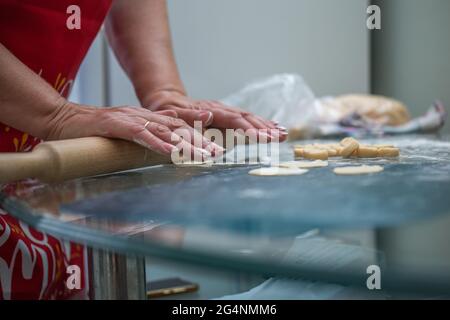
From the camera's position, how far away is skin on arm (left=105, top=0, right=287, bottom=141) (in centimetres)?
94

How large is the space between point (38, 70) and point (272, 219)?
0.64m

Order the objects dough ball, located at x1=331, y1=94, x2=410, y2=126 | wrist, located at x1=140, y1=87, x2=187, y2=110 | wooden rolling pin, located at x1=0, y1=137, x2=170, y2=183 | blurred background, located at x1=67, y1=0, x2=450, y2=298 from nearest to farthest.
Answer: wooden rolling pin, located at x1=0, y1=137, x2=170, y2=183
wrist, located at x1=140, y1=87, x2=187, y2=110
dough ball, located at x1=331, y1=94, x2=410, y2=126
blurred background, located at x1=67, y1=0, x2=450, y2=298

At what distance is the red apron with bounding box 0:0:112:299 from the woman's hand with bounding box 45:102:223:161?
0.66ft

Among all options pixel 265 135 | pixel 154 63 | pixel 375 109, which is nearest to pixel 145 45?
pixel 154 63

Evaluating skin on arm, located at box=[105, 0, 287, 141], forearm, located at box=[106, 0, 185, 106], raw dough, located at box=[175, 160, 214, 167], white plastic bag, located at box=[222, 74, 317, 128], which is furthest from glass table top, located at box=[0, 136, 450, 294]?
white plastic bag, located at box=[222, 74, 317, 128]

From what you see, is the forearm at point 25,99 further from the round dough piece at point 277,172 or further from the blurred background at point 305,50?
the blurred background at point 305,50

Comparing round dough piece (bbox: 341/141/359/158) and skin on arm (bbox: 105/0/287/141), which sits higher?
skin on arm (bbox: 105/0/287/141)

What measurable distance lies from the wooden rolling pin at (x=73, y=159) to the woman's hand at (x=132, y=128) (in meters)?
0.02

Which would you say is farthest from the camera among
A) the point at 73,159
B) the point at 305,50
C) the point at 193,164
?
the point at 305,50

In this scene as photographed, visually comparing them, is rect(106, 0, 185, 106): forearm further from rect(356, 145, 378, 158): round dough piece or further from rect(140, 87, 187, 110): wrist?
rect(356, 145, 378, 158): round dough piece

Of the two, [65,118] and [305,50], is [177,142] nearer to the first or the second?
[65,118]

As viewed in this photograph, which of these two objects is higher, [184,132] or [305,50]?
[305,50]

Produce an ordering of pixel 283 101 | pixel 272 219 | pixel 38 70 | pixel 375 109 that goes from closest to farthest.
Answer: pixel 272 219, pixel 38 70, pixel 283 101, pixel 375 109

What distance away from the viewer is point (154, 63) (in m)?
1.07
